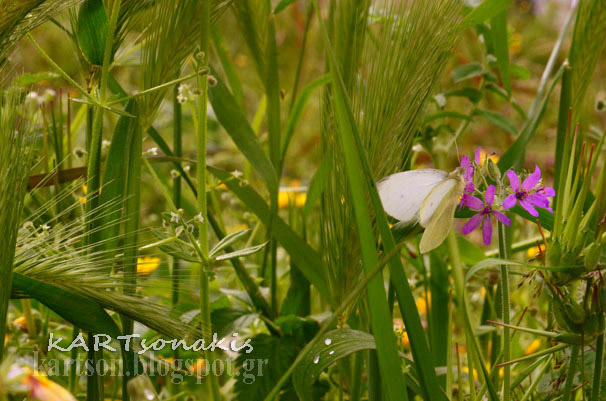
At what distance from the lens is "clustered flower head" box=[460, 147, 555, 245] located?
0.47 m

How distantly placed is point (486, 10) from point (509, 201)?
30 centimetres

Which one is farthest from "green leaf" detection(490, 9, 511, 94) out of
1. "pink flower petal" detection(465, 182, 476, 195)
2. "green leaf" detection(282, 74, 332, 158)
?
"pink flower petal" detection(465, 182, 476, 195)

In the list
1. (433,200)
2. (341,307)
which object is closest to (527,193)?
(433,200)

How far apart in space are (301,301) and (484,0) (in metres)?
0.38

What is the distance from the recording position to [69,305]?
47 cm

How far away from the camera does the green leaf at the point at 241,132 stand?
2.04 feet

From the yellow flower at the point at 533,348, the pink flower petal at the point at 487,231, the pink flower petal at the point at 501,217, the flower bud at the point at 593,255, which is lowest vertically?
the yellow flower at the point at 533,348

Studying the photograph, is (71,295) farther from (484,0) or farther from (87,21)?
(484,0)

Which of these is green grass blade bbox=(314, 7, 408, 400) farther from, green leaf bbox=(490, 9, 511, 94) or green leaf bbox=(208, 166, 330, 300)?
green leaf bbox=(490, 9, 511, 94)

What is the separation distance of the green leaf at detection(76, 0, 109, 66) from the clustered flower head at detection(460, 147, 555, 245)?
0.31m

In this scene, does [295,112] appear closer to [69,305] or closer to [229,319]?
[229,319]

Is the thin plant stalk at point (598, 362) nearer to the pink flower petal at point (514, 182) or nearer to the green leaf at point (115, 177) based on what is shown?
the pink flower petal at point (514, 182)

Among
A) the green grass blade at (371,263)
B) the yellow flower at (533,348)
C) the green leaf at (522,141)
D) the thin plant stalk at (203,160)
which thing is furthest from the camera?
the yellow flower at (533,348)

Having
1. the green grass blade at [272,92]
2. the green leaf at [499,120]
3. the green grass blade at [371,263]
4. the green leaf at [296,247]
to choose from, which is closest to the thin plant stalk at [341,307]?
the green grass blade at [371,263]
